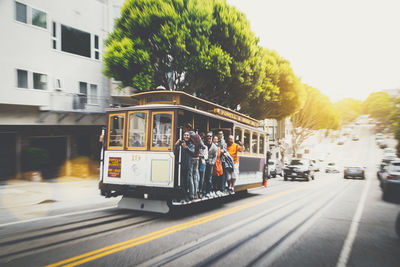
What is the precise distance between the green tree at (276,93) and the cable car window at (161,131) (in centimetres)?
1437

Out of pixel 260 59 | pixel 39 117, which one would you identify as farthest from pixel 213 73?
pixel 39 117

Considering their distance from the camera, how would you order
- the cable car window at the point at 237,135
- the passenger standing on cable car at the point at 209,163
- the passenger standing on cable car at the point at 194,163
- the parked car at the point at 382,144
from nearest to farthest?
the passenger standing on cable car at the point at 194,163 < the passenger standing on cable car at the point at 209,163 < the cable car window at the point at 237,135 < the parked car at the point at 382,144

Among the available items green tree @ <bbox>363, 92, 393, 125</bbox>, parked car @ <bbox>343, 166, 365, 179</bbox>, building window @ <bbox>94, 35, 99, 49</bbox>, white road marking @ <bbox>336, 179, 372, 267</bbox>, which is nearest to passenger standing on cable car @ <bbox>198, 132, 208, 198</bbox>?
white road marking @ <bbox>336, 179, 372, 267</bbox>

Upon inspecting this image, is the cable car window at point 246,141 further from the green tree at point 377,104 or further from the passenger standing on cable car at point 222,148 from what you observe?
the green tree at point 377,104

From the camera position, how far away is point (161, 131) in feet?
24.0

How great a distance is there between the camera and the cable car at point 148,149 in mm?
7008

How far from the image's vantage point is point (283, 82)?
25656 mm

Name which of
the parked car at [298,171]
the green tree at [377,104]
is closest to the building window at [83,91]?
the parked car at [298,171]

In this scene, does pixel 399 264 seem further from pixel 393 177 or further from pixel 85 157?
pixel 85 157

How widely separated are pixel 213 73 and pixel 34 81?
9717mm

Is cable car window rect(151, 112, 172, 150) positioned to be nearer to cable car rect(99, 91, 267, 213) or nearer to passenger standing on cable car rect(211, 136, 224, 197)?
cable car rect(99, 91, 267, 213)

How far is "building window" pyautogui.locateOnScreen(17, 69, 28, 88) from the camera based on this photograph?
14.8 metres

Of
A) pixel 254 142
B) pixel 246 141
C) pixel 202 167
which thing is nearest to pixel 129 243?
pixel 202 167

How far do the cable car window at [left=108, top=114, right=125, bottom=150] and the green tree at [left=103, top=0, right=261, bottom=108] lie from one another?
24.8 feet
